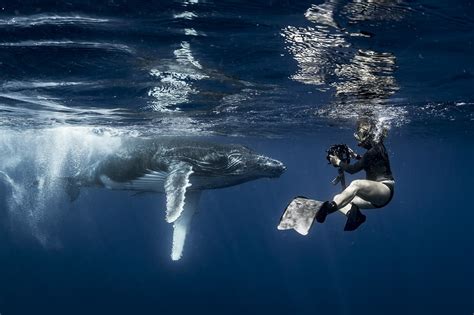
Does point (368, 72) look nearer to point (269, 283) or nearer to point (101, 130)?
point (101, 130)

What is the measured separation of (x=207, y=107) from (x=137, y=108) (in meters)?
3.36

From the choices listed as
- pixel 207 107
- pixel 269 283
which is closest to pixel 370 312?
pixel 269 283

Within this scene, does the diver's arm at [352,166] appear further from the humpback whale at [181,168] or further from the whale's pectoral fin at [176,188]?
the whale's pectoral fin at [176,188]

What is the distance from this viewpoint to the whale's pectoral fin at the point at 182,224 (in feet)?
46.4

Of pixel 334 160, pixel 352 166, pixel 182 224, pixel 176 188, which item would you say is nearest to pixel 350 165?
pixel 352 166

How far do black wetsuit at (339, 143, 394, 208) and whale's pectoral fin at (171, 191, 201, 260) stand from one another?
7311 mm

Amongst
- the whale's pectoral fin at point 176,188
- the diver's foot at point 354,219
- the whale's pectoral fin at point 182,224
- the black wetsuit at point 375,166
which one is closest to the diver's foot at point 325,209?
the black wetsuit at point 375,166

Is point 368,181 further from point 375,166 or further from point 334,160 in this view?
point 334,160

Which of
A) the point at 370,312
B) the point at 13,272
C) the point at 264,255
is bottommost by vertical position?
the point at 264,255

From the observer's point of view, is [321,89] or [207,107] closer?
[321,89]

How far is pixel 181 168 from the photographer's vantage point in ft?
47.5

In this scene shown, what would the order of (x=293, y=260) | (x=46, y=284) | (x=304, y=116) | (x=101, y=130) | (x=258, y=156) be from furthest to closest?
(x=293, y=260)
(x=46, y=284)
(x=101, y=130)
(x=304, y=116)
(x=258, y=156)

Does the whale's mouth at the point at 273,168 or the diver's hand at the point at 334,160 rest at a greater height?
the diver's hand at the point at 334,160

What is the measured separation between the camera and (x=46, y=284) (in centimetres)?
4897
